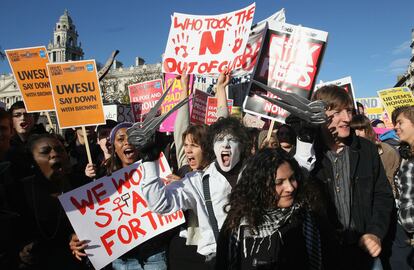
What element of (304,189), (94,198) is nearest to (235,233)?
(304,189)

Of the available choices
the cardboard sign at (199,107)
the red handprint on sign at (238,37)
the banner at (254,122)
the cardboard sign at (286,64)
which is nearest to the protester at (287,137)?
the cardboard sign at (286,64)

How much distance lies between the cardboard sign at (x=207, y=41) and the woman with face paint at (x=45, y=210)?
2235 millimetres

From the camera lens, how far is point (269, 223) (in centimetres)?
237

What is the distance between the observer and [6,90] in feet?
297

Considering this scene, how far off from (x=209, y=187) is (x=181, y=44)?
2.87 meters

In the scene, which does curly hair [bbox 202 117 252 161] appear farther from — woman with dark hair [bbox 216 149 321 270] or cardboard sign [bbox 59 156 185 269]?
cardboard sign [bbox 59 156 185 269]

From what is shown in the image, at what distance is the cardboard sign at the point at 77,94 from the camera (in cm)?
429

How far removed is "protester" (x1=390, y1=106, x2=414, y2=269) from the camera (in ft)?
10.2

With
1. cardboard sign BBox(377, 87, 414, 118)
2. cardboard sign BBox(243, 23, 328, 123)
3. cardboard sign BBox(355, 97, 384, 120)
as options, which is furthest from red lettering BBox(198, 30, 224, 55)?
cardboard sign BBox(355, 97, 384, 120)

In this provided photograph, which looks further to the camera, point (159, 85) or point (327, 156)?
point (159, 85)

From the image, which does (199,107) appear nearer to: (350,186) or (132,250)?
(132,250)

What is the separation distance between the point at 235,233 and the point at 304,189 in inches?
20.8

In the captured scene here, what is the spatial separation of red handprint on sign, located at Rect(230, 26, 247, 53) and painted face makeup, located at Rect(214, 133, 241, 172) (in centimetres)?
236

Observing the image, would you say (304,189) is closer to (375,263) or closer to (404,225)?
(375,263)
